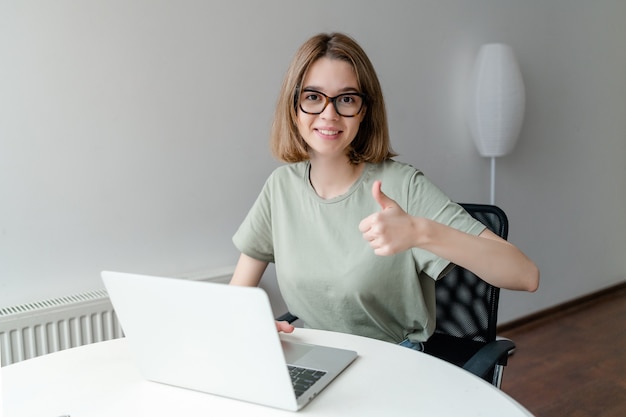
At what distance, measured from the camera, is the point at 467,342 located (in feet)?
5.36

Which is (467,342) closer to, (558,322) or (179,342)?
(179,342)

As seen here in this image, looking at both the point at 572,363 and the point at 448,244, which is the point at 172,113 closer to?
the point at 448,244

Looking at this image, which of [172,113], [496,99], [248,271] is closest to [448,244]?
[248,271]

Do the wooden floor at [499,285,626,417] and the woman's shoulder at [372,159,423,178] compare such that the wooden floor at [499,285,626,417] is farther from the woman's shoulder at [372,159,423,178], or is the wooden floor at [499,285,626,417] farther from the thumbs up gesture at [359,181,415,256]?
the thumbs up gesture at [359,181,415,256]

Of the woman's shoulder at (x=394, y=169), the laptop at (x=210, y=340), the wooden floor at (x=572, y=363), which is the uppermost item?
the woman's shoulder at (x=394, y=169)

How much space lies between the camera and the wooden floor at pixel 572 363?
2.48 m

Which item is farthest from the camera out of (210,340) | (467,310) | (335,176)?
(467,310)

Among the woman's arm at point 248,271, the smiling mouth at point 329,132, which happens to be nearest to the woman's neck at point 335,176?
the smiling mouth at point 329,132

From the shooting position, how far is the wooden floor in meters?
2.48

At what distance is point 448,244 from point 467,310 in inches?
22.0

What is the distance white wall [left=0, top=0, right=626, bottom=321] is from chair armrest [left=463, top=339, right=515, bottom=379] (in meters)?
1.18

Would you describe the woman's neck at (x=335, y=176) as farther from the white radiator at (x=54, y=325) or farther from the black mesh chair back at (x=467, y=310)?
the white radiator at (x=54, y=325)

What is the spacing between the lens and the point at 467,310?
1653 millimetres

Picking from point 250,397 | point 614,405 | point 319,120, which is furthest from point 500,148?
point 250,397
